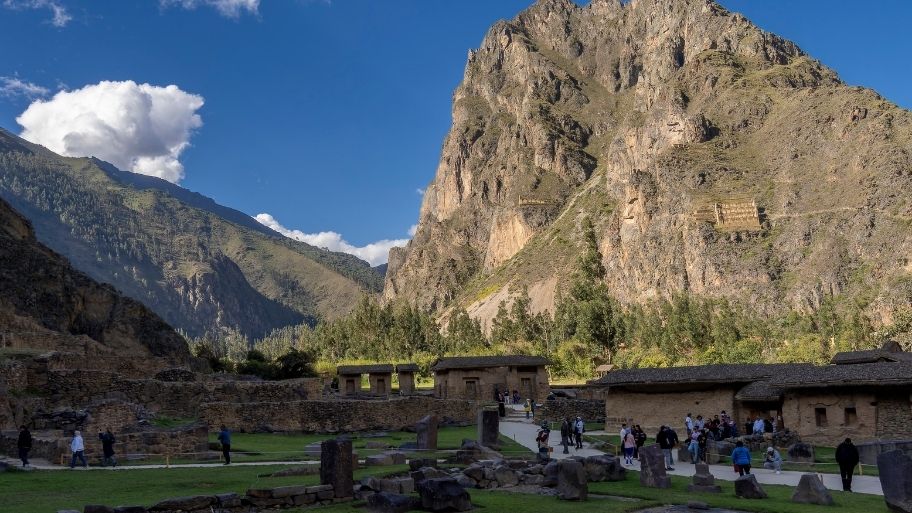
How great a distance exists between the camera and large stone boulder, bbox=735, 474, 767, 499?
19453 mm

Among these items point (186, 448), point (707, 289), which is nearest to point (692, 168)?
point (707, 289)

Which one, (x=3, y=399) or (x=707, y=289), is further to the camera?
(x=707, y=289)

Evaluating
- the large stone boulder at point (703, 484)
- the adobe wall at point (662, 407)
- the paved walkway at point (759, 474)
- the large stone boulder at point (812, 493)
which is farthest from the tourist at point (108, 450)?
the adobe wall at point (662, 407)

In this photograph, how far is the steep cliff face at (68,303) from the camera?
206 feet

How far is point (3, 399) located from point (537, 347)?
101870 millimetres

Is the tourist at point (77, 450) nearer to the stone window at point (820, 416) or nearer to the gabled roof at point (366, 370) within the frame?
the stone window at point (820, 416)

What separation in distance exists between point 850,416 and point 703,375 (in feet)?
23.5

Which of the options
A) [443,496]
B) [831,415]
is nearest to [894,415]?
[831,415]

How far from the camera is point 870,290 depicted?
132 metres

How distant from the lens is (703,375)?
39.2 metres

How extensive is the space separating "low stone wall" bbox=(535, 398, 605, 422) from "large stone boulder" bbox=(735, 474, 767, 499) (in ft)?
98.2

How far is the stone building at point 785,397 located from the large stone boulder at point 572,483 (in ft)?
61.1

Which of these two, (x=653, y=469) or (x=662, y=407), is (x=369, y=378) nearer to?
(x=662, y=407)

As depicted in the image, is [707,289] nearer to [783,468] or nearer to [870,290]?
[870,290]
